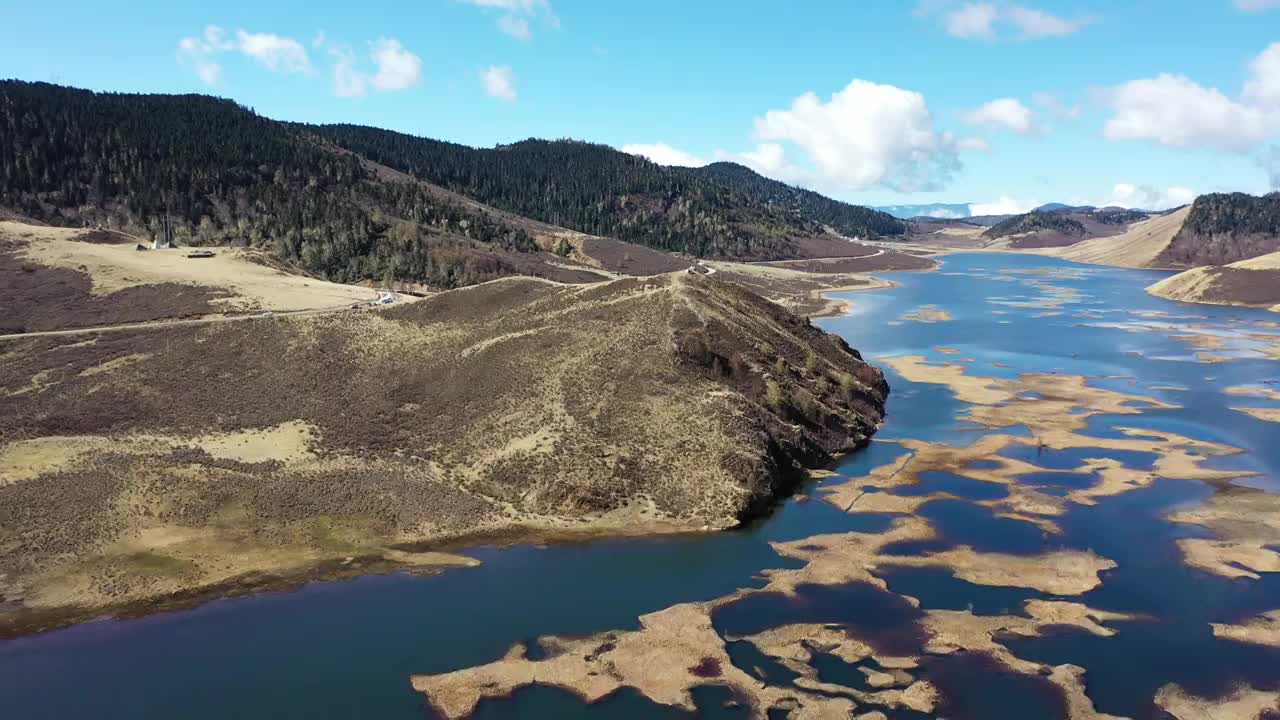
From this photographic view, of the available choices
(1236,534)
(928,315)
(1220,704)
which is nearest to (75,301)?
(1220,704)

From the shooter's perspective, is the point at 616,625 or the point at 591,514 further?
the point at 591,514

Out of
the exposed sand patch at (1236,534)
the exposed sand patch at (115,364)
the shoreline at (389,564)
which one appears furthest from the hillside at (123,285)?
the exposed sand patch at (1236,534)

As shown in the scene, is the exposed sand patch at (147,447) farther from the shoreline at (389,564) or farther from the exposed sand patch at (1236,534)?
the exposed sand patch at (1236,534)

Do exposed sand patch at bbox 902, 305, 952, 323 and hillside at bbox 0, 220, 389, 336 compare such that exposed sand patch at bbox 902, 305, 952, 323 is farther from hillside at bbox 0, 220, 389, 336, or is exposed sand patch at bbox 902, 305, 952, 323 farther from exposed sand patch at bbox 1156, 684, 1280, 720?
exposed sand patch at bbox 1156, 684, 1280, 720

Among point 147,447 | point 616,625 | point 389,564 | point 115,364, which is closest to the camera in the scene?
point 616,625

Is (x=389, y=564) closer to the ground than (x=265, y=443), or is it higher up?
closer to the ground

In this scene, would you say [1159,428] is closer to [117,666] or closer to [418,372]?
[418,372]

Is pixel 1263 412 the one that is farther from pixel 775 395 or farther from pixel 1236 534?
pixel 775 395
